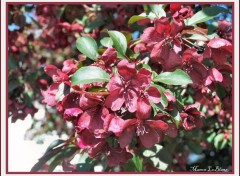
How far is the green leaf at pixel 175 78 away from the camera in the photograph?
51.8 inches

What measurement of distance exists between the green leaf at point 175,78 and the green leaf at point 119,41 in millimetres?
174

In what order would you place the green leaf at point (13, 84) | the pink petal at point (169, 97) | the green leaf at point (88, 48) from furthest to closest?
the green leaf at point (13, 84) → the green leaf at point (88, 48) → the pink petal at point (169, 97)

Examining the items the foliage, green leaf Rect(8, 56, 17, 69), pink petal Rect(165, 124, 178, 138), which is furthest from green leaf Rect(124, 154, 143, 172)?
green leaf Rect(8, 56, 17, 69)

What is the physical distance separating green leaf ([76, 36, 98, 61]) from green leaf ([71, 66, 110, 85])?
15 cm

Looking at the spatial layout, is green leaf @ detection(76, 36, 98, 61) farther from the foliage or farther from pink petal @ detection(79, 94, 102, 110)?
pink petal @ detection(79, 94, 102, 110)

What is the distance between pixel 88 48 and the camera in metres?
1.44

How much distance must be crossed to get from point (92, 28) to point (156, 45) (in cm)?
98

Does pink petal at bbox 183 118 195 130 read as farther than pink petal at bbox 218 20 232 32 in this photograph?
No

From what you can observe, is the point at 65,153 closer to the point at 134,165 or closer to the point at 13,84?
the point at 134,165

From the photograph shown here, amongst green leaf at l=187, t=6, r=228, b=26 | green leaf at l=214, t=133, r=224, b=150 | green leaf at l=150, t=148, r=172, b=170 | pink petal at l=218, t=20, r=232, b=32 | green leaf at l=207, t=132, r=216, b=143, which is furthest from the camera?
green leaf at l=207, t=132, r=216, b=143

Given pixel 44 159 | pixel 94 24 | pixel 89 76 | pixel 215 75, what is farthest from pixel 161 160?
pixel 89 76

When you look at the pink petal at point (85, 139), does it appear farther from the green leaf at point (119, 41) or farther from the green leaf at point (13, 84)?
the green leaf at point (13, 84)

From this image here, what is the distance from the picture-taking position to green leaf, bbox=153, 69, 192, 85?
132 cm

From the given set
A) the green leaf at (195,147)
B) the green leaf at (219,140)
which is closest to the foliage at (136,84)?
the green leaf at (219,140)
